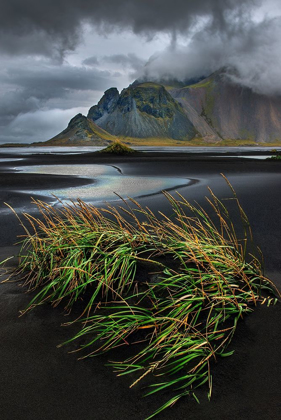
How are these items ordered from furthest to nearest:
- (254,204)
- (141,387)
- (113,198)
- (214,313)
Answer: (113,198) → (254,204) → (214,313) → (141,387)

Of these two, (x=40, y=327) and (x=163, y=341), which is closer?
(x=163, y=341)

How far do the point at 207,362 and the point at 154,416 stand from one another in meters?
0.67

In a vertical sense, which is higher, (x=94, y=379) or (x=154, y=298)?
(x=154, y=298)

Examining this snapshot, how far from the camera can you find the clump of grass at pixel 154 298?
287cm

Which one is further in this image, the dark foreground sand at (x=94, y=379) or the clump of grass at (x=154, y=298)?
the clump of grass at (x=154, y=298)

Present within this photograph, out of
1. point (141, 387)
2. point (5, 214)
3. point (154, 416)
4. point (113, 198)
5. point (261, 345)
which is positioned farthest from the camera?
point (113, 198)

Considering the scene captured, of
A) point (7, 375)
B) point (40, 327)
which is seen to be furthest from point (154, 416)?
point (40, 327)

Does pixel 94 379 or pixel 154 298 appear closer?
pixel 94 379

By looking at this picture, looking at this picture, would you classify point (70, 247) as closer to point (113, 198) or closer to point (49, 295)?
point (49, 295)

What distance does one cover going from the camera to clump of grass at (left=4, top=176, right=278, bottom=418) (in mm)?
2865

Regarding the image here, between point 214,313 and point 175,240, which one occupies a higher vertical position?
point 175,240

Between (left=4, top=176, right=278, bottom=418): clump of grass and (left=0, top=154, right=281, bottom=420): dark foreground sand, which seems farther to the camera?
(left=4, top=176, right=278, bottom=418): clump of grass

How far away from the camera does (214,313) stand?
3.38 metres

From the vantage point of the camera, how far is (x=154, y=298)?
3607 millimetres
